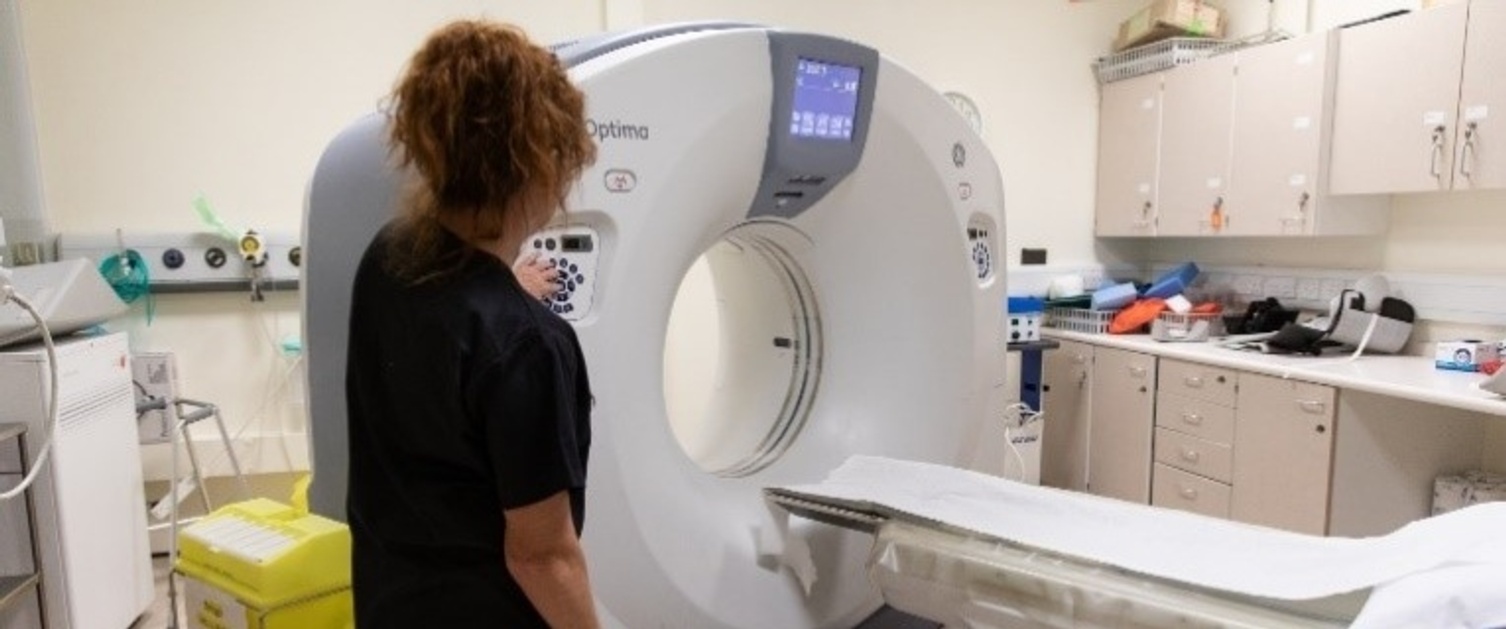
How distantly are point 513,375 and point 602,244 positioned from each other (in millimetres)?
257

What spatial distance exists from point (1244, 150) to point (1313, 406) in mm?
1037

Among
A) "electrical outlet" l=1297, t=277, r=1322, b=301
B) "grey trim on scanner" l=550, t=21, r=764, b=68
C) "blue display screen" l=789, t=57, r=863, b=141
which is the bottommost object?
"electrical outlet" l=1297, t=277, r=1322, b=301

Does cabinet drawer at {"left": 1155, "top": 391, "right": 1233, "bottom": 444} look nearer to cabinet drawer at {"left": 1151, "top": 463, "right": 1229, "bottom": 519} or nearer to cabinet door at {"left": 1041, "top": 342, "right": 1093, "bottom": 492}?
cabinet drawer at {"left": 1151, "top": 463, "right": 1229, "bottom": 519}

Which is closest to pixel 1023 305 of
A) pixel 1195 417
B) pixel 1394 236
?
pixel 1195 417

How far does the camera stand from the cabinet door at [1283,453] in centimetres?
253

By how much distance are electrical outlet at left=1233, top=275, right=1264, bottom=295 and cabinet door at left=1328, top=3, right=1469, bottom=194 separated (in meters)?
0.64

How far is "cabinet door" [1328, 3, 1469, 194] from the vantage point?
252 cm

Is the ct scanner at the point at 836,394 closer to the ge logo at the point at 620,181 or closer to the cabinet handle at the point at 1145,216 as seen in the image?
the ge logo at the point at 620,181

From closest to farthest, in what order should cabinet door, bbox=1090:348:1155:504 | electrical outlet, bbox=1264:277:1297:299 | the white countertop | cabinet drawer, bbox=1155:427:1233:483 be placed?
the white countertop < cabinet drawer, bbox=1155:427:1233:483 < cabinet door, bbox=1090:348:1155:504 < electrical outlet, bbox=1264:277:1297:299

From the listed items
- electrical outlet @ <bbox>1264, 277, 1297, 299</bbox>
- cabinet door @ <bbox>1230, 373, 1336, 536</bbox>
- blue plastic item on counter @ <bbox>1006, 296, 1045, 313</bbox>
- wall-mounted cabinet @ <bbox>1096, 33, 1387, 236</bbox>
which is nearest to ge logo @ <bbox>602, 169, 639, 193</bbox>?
cabinet door @ <bbox>1230, 373, 1336, 536</bbox>

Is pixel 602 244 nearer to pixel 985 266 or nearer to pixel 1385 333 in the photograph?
pixel 985 266

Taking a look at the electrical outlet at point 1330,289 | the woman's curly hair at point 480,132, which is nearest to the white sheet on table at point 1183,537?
the woman's curly hair at point 480,132

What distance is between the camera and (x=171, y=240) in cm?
257

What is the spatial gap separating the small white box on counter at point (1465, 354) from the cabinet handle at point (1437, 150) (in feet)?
1.62
